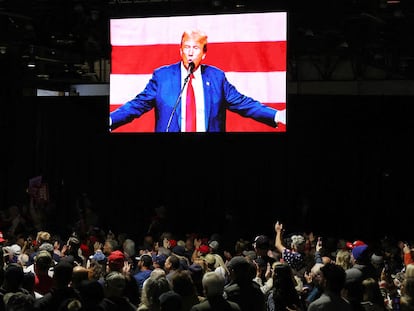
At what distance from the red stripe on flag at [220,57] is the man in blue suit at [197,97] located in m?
0.13

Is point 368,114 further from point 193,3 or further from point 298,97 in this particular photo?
point 193,3

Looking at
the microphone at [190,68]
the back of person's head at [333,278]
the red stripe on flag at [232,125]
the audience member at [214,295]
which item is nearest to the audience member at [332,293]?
the back of person's head at [333,278]

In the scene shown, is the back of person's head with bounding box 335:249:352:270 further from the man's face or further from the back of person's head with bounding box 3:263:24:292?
the man's face

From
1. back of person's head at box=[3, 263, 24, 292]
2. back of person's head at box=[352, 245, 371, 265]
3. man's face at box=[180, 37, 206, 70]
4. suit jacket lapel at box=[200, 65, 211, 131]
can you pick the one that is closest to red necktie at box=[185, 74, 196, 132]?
suit jacket lapel at box=[200, 65, 211, 131]

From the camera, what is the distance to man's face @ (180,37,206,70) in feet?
41.9

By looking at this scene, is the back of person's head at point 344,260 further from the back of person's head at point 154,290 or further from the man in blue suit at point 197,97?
the man in blue suit at point 197,97

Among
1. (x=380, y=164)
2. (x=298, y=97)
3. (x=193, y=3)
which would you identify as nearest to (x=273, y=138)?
(x=298, y=97)

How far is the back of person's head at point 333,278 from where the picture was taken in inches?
206

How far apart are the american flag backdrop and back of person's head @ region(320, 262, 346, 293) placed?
7251 mm

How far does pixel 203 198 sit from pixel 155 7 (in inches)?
→ 233

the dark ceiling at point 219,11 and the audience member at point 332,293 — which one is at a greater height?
the dark ceiling at point 219,11

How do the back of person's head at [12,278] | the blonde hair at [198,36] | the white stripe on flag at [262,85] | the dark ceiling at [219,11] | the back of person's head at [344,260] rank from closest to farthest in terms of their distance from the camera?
the back of person's head at [12,278] < the back of person's head at [344,260] < the white stripe on flag at [262,85] < the blonde hair at [198,36] < the dark ceiling at [219,11]

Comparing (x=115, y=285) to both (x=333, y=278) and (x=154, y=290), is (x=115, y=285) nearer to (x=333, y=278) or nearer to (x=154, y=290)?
(x=154, y=290)

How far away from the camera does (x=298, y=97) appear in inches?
677
